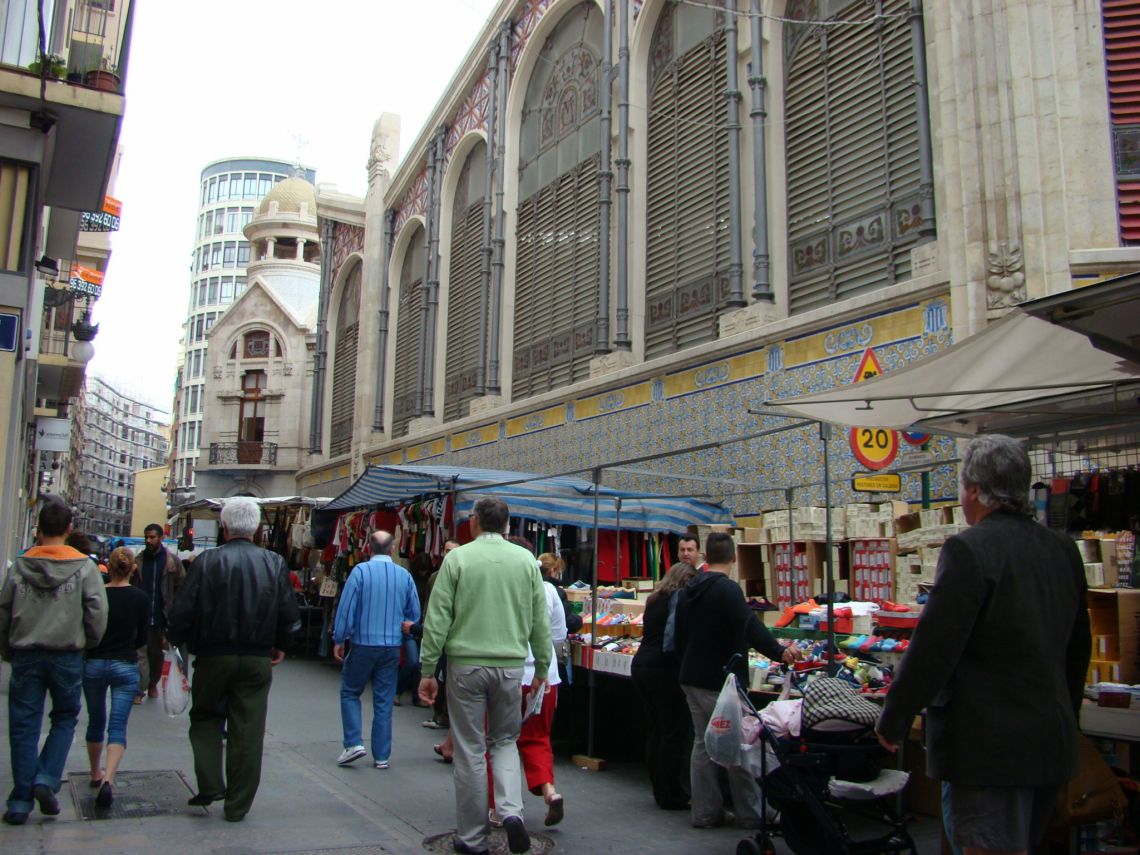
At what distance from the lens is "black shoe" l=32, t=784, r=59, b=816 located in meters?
5.64

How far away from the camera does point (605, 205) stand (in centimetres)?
1539

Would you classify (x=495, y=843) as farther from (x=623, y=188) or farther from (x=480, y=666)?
(x=623, y=188)

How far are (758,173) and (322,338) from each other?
20.3 metres

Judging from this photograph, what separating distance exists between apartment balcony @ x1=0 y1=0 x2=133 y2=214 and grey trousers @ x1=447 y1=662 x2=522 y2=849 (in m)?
5.12

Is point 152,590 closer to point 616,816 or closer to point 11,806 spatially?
point 11,806

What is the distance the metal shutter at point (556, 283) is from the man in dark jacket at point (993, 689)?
12.8 meters

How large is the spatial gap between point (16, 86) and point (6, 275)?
137 cm

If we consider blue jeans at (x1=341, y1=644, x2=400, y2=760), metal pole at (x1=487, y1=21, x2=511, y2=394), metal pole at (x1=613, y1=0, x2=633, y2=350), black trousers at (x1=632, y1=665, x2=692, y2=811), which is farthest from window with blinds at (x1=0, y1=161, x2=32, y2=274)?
metal pole at (x1=487, y1=21, x2=511, y2=394)

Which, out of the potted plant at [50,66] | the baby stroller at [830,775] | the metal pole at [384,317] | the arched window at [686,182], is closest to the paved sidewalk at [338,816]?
the baby stroller at [830,775]

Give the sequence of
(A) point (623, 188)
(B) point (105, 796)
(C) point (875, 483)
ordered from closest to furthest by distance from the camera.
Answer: (B) point (105, 796)
(C) point (875, 483)
(A) point (623, 188)

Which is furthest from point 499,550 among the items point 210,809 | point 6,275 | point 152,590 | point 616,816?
point 152,590

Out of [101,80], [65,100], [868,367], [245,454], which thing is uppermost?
[245,454]

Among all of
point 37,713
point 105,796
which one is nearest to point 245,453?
point 105,796

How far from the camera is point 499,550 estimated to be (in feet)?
18.7
